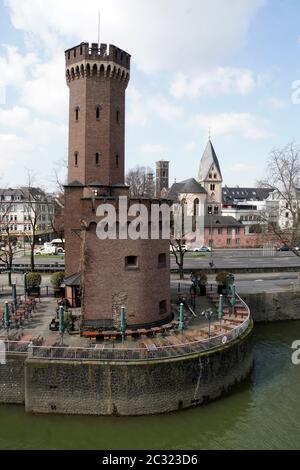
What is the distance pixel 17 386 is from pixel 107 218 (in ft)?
→ 31.6

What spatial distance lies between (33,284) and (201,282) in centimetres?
1332

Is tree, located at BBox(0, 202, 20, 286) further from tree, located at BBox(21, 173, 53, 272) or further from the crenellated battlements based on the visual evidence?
the crenellated battlements

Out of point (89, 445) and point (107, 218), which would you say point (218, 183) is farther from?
point (89, 445)

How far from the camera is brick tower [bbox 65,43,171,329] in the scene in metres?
21.8

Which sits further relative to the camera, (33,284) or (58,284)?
(33,284)

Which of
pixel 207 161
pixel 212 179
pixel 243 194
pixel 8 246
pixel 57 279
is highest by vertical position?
pixel 207 161

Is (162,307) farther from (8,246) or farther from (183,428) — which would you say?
(8,246)

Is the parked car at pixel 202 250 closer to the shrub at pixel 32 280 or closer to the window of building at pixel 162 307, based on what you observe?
the shrub at pixel 32 280

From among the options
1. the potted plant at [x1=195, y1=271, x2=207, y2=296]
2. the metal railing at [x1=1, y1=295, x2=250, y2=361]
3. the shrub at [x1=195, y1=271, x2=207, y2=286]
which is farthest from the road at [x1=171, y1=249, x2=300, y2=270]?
the metal railing at [x1=1, y1=295, x2=250, y2=361]

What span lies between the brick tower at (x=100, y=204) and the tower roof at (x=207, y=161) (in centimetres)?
6888

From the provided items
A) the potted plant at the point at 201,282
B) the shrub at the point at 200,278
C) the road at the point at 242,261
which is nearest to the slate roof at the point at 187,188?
the road at the point at 242,261

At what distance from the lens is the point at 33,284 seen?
98.5 ft

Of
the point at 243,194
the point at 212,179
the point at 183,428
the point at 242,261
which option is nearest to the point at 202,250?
the point at 242,261

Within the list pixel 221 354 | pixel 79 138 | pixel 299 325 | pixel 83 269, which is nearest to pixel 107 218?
pixel 83 269
